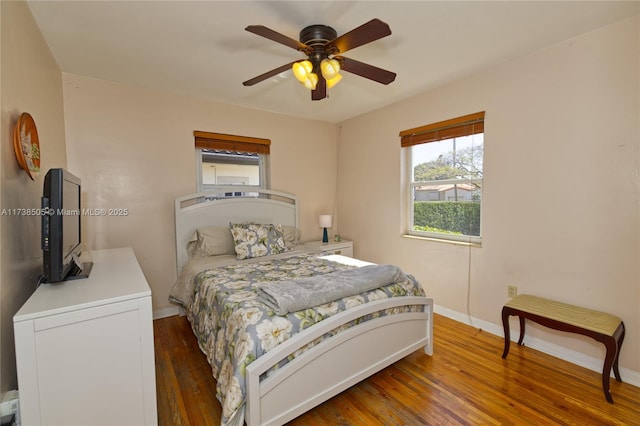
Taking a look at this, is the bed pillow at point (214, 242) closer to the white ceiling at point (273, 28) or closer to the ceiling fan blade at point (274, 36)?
the white ceiling at point (273, 28)

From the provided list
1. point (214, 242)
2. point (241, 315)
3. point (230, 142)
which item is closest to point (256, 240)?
point (214, 242)

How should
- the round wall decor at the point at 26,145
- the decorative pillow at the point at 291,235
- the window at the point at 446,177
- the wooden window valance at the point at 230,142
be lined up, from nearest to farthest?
the round wall decor at the point at 26,145
the window at the point at 446,177
the wooden window valance at the point at 230,142
the decorative pillow at the point at 291,235

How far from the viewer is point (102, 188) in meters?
2.85

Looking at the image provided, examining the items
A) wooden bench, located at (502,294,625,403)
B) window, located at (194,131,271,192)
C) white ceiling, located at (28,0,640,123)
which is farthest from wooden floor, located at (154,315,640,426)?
white ceiling, located at (28,0,640,123)

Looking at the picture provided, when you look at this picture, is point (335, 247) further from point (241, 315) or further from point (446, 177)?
point (241, 315)

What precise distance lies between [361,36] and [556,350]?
2765 mm

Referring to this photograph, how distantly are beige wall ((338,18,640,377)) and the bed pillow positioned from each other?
2197 mm

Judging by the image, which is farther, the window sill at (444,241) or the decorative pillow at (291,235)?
the decorative pillow at (291,235)

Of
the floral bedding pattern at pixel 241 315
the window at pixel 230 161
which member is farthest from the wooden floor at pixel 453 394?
the window at pixel 230 161

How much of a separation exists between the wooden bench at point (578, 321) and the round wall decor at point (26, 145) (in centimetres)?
323

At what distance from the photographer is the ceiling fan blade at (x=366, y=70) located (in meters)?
1.83

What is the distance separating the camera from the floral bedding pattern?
4.90ft

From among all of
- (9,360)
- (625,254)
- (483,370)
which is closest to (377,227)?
(483,370)

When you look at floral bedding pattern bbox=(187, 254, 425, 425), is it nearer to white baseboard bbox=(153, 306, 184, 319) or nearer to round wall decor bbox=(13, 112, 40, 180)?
white baseboard bbox=(153, 306, 184, 319)
